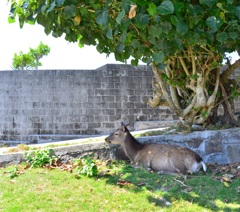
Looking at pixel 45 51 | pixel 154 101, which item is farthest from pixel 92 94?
pixel 45 51

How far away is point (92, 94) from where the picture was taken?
11164 millimetres

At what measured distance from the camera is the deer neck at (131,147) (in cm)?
617

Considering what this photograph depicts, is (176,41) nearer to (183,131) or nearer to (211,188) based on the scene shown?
(211,188)

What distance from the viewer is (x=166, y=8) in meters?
3.29

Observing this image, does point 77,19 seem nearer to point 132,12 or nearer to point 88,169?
point 132,12

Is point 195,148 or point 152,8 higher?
point 152,8

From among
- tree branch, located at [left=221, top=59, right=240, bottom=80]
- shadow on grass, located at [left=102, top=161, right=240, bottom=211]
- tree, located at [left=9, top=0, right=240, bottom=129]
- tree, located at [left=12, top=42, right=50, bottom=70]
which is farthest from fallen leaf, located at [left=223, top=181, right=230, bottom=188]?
tree, located at [left=12, top=42, right=50, bottom=70]

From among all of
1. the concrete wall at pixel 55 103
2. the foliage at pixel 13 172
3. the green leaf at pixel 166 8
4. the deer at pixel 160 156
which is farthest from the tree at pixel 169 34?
the concrete wall at pixel 55 103

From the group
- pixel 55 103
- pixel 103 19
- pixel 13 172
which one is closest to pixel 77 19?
pixel 103 19

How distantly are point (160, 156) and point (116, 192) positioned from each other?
4.60 feet

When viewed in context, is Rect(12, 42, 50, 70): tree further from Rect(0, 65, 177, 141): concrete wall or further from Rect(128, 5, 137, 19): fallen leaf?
Rect(128, 5, 137, 19): fallen leaf

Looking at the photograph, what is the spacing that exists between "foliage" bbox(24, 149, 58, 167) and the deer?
1.13 m

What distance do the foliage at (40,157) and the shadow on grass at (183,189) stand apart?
1350 mm

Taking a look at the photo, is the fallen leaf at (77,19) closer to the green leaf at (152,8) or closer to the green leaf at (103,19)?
the green leaf at (103,19)
